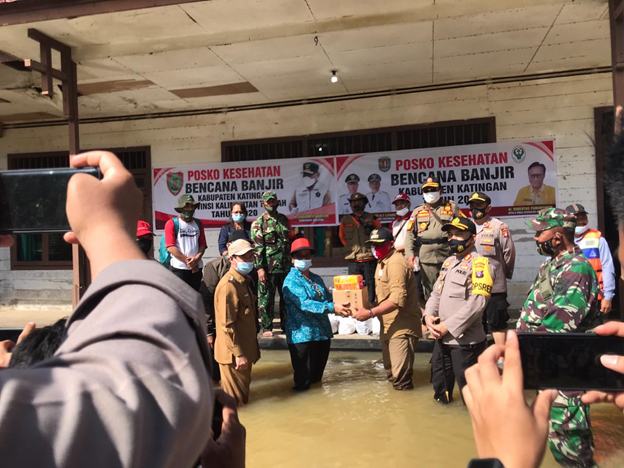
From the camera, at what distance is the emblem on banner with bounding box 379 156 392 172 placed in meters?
9.20

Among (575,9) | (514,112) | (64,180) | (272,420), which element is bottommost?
(272,420)

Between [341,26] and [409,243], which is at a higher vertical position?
[341,26]

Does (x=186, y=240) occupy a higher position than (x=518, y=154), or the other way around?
(x=518, y=154)

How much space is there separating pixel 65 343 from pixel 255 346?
499 centimetres

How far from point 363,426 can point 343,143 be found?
5958 mm

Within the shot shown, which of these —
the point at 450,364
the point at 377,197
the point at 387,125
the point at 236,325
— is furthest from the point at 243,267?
the point at 387,125

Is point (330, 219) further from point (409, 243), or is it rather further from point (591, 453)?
point (591, 453)

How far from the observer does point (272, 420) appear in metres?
5.04

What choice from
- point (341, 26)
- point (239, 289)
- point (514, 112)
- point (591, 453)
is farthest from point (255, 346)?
point (514, 112)

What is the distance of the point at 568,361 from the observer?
1.37 m

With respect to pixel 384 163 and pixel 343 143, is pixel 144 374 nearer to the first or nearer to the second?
pixel 384 163

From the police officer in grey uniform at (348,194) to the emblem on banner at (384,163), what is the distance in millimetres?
484

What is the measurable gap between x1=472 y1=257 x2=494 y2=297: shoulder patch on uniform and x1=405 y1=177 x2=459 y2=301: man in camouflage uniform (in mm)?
2452

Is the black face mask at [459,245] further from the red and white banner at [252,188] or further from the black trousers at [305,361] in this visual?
the red and white banner at [252,188]
